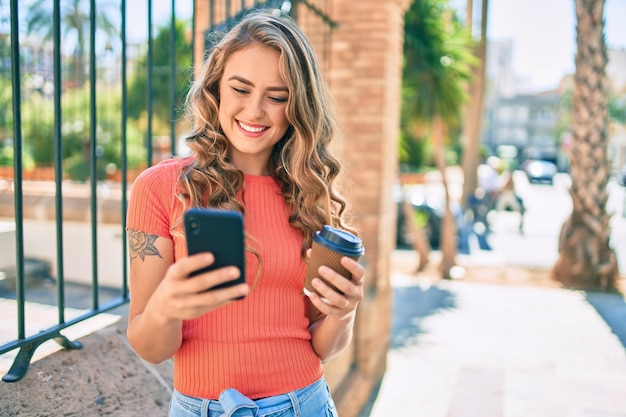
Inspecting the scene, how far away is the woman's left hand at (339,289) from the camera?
4.27 feet

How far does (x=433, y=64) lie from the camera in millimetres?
8898

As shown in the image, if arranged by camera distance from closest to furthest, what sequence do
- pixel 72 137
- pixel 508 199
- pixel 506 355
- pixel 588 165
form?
pixel 506 355 < pixel 588 165 < pixel 72 137 < pixel 508 199

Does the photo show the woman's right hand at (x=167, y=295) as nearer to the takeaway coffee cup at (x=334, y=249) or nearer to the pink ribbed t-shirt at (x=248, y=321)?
the pink ribbed t-shirt at (x=248, y=321)

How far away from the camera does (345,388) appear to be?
166 inches

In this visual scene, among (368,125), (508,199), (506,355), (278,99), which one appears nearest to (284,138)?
(278,99)

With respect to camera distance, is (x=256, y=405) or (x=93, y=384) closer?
(x=256, y=405)

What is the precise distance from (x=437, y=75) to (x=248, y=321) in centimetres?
823

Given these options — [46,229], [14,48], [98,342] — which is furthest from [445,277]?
[14,48]

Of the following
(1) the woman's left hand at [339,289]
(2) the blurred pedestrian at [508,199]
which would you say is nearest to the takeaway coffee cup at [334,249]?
(1) the woman's left hand at [339,289]

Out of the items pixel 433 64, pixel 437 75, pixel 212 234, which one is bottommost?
pixel 212 234

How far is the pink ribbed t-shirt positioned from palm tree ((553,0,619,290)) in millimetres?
8121

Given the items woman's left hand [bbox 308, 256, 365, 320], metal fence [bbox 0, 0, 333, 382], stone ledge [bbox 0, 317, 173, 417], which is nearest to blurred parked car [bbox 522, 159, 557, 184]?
metal fence [bbox 0, 0, 333, 382]

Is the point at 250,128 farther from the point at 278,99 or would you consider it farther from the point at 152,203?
the point at 152,203

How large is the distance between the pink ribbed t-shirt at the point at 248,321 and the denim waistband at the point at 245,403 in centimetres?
2
